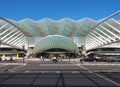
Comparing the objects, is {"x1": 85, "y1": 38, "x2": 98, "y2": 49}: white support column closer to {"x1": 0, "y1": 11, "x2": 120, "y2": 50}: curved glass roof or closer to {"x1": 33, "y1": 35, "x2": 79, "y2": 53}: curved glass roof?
{"x1": 0, "y1": 11, "x2": 120, "y2": 50}: curved glass roof

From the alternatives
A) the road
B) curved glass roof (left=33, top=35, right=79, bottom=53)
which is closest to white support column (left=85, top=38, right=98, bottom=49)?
curved glass roof (left=33, top=35, right=79, bottom=53)

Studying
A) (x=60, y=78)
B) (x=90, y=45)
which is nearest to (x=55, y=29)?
(x=90, y=45)

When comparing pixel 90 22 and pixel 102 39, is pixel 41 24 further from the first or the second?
pixel 102 39

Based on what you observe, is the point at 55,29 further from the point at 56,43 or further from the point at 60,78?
the point at 60,78

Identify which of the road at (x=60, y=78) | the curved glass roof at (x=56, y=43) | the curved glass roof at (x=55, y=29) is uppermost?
the curved glass roof at (x=55, y=29)

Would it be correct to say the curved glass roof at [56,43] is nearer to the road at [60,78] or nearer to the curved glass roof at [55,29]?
the curved glass roof at [55,29]

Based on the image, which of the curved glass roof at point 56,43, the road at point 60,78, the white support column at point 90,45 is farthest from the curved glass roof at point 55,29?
the road at point 60,78

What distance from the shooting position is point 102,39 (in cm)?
11106

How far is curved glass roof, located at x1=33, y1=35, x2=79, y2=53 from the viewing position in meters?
119

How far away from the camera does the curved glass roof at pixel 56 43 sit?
11871 centimetres

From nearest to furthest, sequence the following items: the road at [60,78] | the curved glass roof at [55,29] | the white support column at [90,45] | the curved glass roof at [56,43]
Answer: the road at [60,78] < the curved glass roof at [56,43] < the white support column at [90,45] < the curved glass roof at [55,29]

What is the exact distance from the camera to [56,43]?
12212cm

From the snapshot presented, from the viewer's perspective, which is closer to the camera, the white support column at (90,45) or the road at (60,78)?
the road at (60,78)

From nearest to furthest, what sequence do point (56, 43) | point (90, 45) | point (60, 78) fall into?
1. point (60, 78)
2. point (56, 43)
3. point (90, 45)
